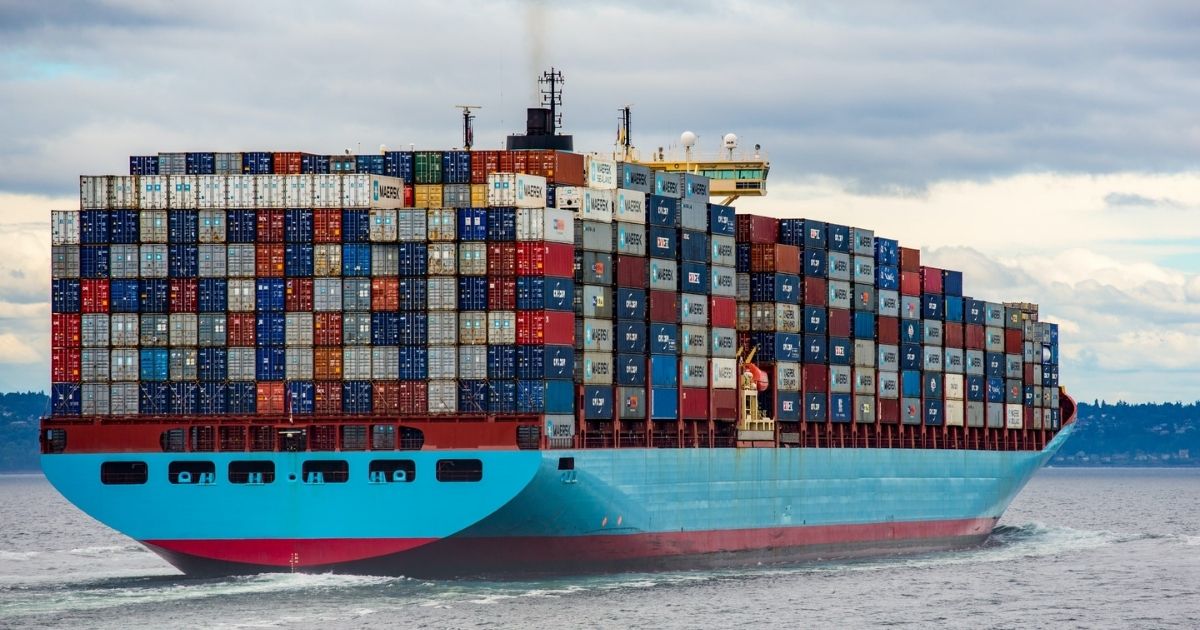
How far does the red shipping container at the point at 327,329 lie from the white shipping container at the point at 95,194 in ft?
27.9

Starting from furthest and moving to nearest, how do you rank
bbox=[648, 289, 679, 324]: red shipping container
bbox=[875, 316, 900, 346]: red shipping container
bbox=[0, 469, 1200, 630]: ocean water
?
1. bbox=[875, 316, 900, 346]: red shipping container
2. bbox=[648, 289, 679, 324]: red shipping container
3. bbox=[0, 469, 1200, 630]: ocean water

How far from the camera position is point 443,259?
63.5 meters

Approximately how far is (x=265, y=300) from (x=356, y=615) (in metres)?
13.0

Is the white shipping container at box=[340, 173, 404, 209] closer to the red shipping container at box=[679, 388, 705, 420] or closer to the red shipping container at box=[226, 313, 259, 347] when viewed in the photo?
the red shipping container at box=[226, 313, 259, 347]

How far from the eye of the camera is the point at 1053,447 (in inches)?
4126

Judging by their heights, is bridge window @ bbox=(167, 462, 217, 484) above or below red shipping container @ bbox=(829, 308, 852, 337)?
below

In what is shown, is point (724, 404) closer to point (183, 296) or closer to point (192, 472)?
point (192, 472)

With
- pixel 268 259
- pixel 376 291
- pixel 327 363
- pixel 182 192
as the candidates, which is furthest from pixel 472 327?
pixel 182 192

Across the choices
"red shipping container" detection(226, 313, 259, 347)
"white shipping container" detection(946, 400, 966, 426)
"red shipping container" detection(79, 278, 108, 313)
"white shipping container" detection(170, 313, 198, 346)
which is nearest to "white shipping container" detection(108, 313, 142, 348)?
"red shipping container" detection(79, 278, 108, 313)

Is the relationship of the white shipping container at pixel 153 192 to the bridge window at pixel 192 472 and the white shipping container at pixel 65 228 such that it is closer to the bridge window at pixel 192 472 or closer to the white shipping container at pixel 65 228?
the white shipping container at pixel 65 228

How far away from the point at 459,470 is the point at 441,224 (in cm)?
818

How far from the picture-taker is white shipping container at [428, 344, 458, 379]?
206 feet

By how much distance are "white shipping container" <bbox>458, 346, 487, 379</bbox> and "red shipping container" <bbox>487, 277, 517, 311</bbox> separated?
1461 mm

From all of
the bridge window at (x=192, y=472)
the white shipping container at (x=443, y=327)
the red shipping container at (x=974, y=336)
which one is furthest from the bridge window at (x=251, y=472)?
the red shipping container at (x=974, y=336)
